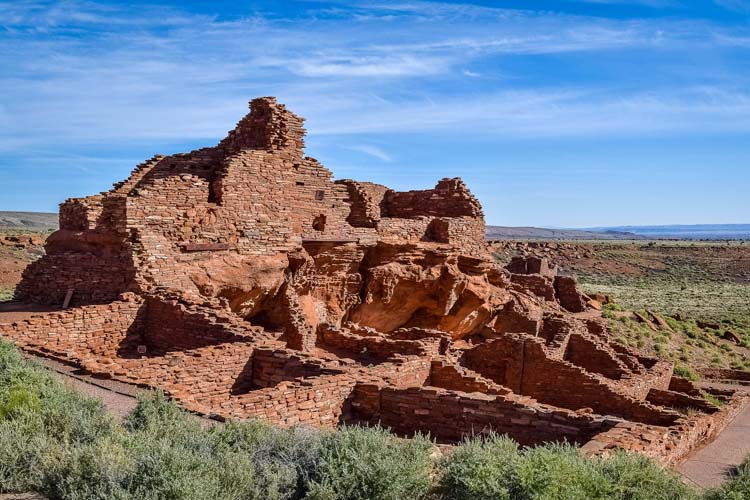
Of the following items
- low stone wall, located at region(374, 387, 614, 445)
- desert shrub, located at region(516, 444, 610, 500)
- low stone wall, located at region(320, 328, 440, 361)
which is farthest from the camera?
low stone wall, located at region(320, 328, 440, 361)

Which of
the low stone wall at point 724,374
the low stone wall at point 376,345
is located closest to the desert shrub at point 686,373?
the low stone wall at point 724,374

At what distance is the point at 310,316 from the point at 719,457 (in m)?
8.62

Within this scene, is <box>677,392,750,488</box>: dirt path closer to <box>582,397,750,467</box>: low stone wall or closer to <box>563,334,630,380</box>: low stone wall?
<box>582,397,750,467</box>: low stone wall

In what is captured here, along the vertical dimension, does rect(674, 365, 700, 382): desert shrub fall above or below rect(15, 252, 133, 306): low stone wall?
below

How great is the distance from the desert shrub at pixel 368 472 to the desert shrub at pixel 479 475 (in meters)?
0.19

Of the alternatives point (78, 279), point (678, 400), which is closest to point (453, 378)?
point (678, 400)

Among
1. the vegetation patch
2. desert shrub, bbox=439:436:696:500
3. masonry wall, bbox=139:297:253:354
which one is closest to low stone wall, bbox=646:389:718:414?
the vegetation patch

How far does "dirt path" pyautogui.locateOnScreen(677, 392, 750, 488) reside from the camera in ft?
27.7

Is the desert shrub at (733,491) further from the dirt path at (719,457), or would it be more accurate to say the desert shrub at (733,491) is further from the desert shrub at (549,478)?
the dirt path at (719,457)

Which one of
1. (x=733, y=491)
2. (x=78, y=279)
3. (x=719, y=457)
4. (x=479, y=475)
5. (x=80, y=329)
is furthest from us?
(x=78, y=279)

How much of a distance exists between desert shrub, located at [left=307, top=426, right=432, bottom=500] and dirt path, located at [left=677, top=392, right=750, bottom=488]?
4.12 m

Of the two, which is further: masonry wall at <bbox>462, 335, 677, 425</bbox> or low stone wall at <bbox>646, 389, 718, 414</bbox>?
low stone wall at <bbox>646, 389, 718, 414</bbox>

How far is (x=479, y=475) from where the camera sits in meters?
5.25

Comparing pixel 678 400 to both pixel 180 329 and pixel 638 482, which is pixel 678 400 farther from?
pixel 180 329
